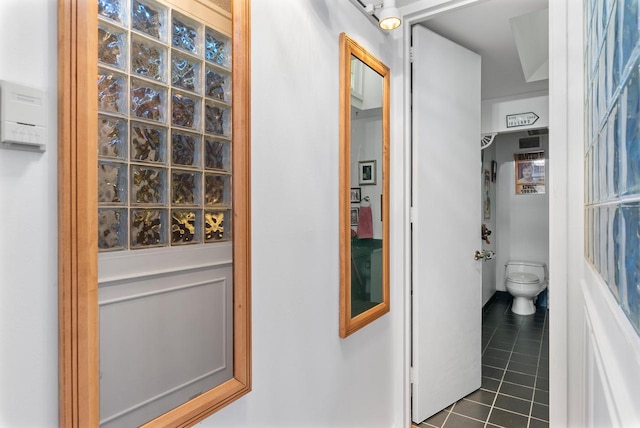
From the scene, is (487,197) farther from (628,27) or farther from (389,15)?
(628,27)

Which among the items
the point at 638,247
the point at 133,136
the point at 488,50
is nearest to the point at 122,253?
the point at 133,136

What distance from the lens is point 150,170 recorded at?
2.56 ft

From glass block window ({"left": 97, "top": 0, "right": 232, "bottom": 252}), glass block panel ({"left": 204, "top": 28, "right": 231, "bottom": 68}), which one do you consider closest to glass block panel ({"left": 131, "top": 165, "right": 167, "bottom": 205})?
glass block window ({"left": 97, "top": 0, "right": 232, "bottom": 252})

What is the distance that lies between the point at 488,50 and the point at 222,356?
2.73 meters

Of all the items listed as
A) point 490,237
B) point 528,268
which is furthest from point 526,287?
point 490,237

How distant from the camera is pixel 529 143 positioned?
15.1ft

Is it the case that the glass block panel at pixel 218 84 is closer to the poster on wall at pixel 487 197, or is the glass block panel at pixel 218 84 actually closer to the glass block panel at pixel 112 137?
the glass block panel at pixel 112 137

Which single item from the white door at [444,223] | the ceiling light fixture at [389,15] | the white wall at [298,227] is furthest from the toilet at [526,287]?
the ceiling light fixture at [389,15]

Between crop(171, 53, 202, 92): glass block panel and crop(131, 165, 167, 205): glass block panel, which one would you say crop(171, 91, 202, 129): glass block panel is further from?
crop(131, 165, 167, 205): glass block panel

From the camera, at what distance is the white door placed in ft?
6.81

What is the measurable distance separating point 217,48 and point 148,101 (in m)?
0.28

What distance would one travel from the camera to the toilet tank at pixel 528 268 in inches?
174

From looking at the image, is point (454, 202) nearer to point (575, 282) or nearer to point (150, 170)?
point (575, 282)

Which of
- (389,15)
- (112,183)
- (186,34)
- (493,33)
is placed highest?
(493,33)
